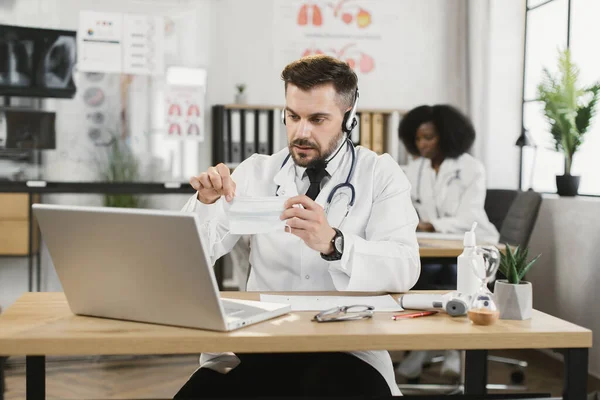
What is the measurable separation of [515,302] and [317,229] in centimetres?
42

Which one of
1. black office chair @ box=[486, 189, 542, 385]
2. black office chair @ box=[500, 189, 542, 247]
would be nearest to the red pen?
black office chair @ box=[486, 189, 542, 385]

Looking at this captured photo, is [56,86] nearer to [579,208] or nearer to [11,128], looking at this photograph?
[11,128]

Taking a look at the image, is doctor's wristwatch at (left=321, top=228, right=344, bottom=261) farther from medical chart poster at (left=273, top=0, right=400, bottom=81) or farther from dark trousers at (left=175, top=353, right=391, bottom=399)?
medical chart poster at (left=273, top=0, right=400, bottom=81)

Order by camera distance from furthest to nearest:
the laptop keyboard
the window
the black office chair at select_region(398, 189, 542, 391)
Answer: the window
the black office chair at select_region(398, 189, 542, 391)
the laptop keyboard

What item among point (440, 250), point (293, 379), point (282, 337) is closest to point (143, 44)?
point (440, 250)

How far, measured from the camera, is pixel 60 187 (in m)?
4.00

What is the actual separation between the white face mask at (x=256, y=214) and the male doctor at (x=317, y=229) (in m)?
0.02

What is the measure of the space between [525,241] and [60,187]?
8.38 feet

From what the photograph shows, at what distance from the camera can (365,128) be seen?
4.49m

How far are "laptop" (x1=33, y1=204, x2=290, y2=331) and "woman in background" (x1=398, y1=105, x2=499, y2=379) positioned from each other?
92.2 inches

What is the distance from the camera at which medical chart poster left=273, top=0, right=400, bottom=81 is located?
4.64m

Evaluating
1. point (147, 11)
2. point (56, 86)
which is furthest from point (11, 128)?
point (147, 11)

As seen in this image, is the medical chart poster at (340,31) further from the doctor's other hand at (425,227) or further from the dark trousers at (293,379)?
the dark trousers at (293,379)

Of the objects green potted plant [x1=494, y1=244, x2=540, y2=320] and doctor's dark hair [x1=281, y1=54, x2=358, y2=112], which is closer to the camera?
green potted plant [x1=494, y1=244, x2=540, y2=320]
